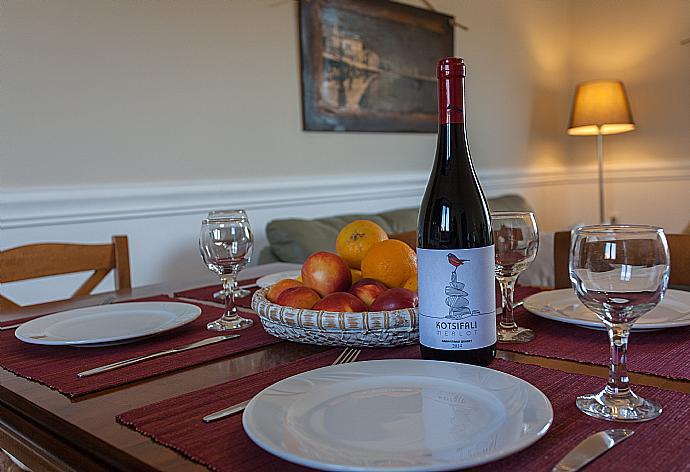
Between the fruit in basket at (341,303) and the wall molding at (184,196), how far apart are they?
1478 millimetres

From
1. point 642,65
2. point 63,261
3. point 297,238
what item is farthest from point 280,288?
point 642,65

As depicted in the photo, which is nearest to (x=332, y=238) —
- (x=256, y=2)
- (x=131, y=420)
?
(x=256, y=2)

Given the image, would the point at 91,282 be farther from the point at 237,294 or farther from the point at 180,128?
the point at 180,128

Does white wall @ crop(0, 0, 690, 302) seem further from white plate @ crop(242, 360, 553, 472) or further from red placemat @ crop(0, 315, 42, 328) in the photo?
Result: white plate @ crop(242, 360, 553, 472)

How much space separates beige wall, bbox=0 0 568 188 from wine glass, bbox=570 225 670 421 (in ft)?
6.06

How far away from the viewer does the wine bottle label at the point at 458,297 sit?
0.73 metres

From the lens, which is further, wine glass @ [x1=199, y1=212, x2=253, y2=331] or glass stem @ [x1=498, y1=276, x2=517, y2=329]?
wine glass @ [x1=199, y1=212, x2=253, y2=331]

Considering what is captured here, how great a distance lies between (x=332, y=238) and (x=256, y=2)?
978 millimetres

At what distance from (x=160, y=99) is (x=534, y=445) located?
6.73 ft

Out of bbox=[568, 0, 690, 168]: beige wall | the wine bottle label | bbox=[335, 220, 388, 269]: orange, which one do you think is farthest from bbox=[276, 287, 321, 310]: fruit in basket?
bbox=[568, 0, 690, 168]: beige wall

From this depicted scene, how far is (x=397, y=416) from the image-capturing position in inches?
23.5

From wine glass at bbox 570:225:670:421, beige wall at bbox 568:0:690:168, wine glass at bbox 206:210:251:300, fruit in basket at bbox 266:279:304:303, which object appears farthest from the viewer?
beige wall at bbox 568:0:690:168

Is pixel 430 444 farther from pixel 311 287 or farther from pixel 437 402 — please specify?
pixel 311 287

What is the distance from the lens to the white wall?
203 centimetres
